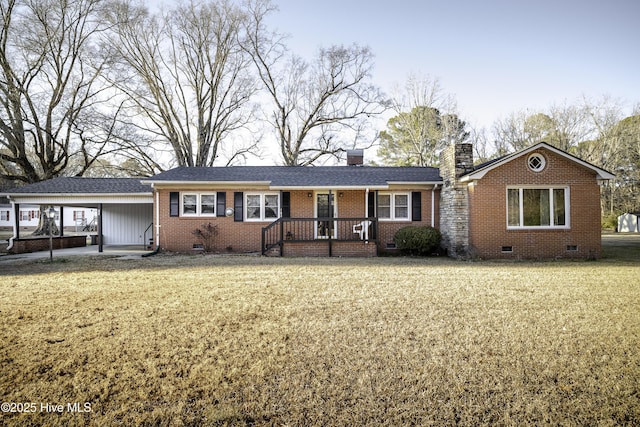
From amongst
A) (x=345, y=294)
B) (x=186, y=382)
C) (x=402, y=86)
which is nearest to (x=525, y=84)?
(x=402, y=86)

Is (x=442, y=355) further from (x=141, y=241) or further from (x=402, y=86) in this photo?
(x=402, y=86)

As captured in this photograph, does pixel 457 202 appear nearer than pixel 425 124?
Yes

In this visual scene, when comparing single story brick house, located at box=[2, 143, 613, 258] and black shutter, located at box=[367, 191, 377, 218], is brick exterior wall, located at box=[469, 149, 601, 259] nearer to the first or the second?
single story brick house, located at box=[2, 143, 613, 258]

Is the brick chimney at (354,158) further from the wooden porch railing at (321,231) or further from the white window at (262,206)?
the white window at (262,206)

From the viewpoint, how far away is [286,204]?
47.7 feet

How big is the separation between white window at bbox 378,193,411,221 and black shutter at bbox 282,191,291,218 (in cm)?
399

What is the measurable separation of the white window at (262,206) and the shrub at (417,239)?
211 inches

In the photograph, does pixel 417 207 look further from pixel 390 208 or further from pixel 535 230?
pixel 535 230

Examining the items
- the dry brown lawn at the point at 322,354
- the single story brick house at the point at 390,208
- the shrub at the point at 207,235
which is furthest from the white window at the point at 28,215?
the dry brown lawn at the point at 322,354

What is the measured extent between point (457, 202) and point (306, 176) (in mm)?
6599

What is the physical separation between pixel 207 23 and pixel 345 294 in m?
26.2

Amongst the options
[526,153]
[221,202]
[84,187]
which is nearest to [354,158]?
[221,202]

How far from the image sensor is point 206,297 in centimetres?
607

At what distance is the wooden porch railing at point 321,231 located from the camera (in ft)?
44.9
